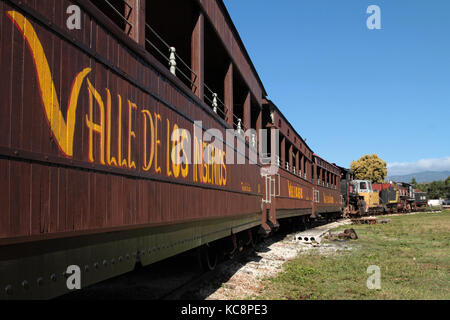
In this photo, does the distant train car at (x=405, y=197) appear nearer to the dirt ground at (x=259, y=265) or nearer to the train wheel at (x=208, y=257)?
the dirt ground at (x=259, y=265)

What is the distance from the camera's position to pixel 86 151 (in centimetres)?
285

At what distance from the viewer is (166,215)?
4348 mm

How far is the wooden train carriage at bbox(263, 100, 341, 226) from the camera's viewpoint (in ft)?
39.5

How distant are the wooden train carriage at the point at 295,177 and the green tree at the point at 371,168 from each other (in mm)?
42979

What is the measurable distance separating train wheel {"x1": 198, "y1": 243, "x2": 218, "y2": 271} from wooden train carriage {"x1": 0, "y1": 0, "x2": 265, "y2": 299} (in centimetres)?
217

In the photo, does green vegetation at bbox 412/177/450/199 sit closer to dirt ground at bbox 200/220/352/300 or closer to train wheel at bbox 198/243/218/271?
dirt ground at bbox 200/220/352/300

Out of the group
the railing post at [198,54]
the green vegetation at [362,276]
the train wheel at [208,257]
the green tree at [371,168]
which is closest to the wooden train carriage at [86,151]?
the railing post at [198,54]

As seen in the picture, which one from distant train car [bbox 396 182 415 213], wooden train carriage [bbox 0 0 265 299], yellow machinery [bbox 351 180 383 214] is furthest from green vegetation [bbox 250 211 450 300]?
distant train car [bbox 396 182 415 213]

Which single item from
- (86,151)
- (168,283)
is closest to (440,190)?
(168,283)

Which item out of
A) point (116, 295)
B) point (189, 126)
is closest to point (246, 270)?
point (116, 295)

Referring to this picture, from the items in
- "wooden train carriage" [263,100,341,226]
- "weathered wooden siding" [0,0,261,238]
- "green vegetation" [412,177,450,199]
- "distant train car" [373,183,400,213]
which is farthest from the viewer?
"green vegetation" [412,177,450,199]

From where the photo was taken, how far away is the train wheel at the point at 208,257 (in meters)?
7.43

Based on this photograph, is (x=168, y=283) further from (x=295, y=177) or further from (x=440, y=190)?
(x=440, y=190)
